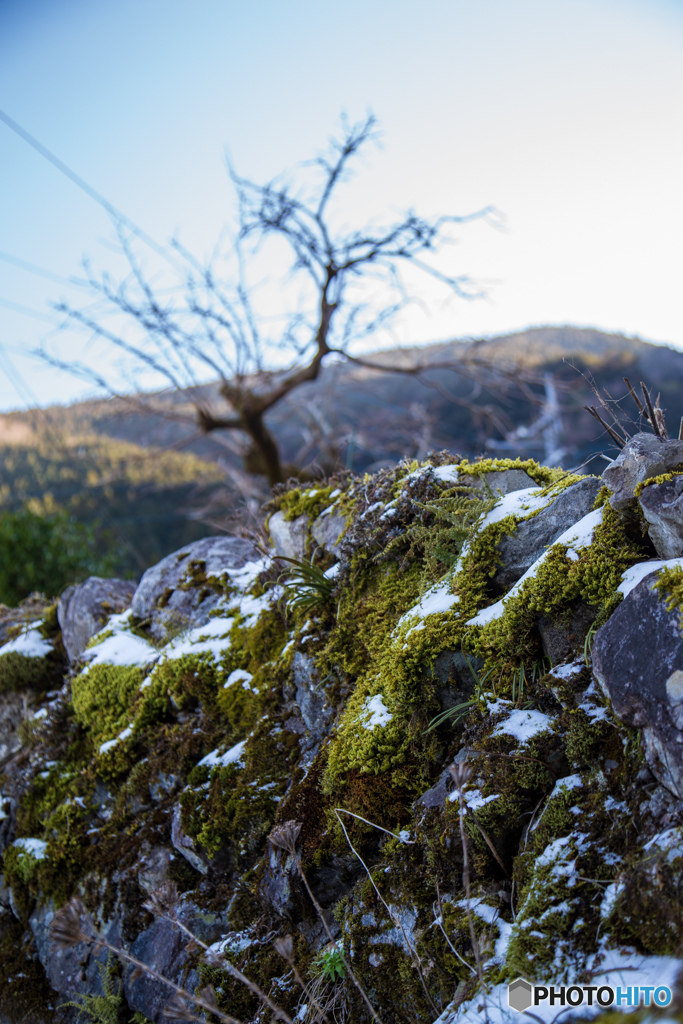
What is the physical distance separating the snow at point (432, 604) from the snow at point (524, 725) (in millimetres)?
513

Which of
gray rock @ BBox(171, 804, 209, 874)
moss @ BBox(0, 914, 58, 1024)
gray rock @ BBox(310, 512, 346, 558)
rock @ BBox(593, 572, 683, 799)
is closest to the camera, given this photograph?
rock @ BBox(593, 572, 683, 799)

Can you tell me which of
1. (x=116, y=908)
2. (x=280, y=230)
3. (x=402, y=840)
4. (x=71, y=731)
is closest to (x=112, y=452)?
(x=280, y=230)

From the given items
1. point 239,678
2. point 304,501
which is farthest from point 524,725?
point 304,501

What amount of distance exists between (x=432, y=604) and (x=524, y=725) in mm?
664

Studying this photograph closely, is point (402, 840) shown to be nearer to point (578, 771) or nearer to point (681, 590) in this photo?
point (578, 771)

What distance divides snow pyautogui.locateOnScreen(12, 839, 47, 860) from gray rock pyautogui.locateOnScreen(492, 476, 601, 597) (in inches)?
122

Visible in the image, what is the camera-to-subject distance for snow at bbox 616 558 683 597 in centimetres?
170

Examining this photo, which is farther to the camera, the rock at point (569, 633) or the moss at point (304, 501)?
the moss at point (304, 501)

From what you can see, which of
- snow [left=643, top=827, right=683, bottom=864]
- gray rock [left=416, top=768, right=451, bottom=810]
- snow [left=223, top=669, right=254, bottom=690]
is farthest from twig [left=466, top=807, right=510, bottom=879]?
snow [left=223, top=669, right=254, bottom=690]

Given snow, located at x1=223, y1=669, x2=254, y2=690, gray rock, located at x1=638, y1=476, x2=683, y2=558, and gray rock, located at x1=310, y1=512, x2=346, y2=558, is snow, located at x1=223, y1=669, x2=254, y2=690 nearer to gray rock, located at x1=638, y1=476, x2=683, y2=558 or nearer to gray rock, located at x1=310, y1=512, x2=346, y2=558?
gray rock, located at x1=310, y1=512, x2=346, y2=558

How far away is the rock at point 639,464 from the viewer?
191 cm

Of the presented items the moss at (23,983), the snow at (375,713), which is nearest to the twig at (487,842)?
the snow at (375,713)

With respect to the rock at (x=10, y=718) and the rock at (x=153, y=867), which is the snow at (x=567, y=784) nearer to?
the rock at (x=153, y=867)

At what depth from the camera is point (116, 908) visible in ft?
9.27
